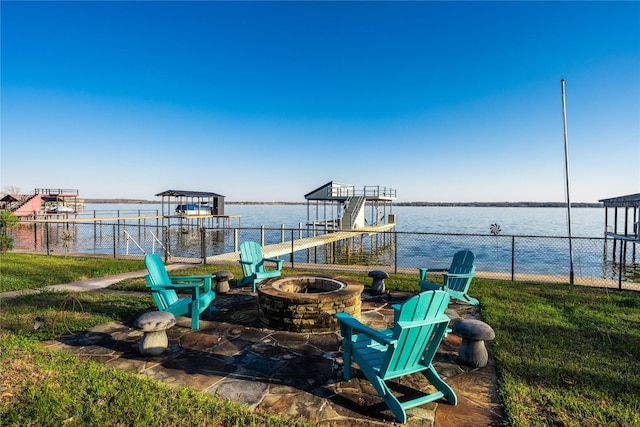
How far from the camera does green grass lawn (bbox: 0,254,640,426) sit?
2.70 m

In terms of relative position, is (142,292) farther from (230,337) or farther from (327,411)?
(327,411)

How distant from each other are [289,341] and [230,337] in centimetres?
83

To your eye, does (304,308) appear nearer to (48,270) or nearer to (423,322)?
(423,322)

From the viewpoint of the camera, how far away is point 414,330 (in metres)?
2.88

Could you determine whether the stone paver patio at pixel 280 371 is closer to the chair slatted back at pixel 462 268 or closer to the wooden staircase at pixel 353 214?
the chair slatted back at pixel 462 268

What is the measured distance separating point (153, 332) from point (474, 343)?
3.72m

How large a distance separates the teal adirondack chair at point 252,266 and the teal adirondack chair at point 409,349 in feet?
12.4

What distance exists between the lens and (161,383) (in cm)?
324

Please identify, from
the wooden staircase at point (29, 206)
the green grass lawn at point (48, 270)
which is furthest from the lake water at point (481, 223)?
the green grass lawn at point (48, 270)

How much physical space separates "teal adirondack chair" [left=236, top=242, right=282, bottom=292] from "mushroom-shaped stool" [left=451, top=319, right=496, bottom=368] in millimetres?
4003

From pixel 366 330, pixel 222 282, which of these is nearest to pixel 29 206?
pixel 222 282

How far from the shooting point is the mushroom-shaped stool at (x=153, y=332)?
3.81 meters

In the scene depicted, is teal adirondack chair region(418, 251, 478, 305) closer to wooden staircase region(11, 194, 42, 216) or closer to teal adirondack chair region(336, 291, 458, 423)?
teal adirondack chair region(336, 291, 458, 423)

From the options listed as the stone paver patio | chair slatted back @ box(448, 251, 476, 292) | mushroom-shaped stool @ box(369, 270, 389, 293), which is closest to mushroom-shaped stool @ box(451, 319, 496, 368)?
the stone paver patio
